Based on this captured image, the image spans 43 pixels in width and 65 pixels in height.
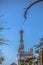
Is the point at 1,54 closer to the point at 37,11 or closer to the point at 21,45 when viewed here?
the point at 21,45

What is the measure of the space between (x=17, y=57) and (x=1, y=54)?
23 cm

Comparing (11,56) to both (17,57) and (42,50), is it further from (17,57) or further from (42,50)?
(42,50)

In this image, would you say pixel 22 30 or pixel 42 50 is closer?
pixel 42 50

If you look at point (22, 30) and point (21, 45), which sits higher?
point (22, 30)

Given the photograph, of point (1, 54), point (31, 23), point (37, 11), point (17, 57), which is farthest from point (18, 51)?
point (37, 11)

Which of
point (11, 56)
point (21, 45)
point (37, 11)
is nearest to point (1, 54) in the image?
point (11, 56)

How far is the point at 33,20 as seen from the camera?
2461 millimetres

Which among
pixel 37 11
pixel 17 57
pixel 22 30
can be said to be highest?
pixel 37 11

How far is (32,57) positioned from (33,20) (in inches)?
21.1

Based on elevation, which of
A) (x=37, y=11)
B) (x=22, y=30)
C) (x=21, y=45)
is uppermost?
(x=37, y=11)

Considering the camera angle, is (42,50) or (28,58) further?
(28,58)

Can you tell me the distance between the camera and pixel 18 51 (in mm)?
2453

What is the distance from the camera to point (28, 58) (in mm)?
2359

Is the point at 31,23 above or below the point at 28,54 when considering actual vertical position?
above
